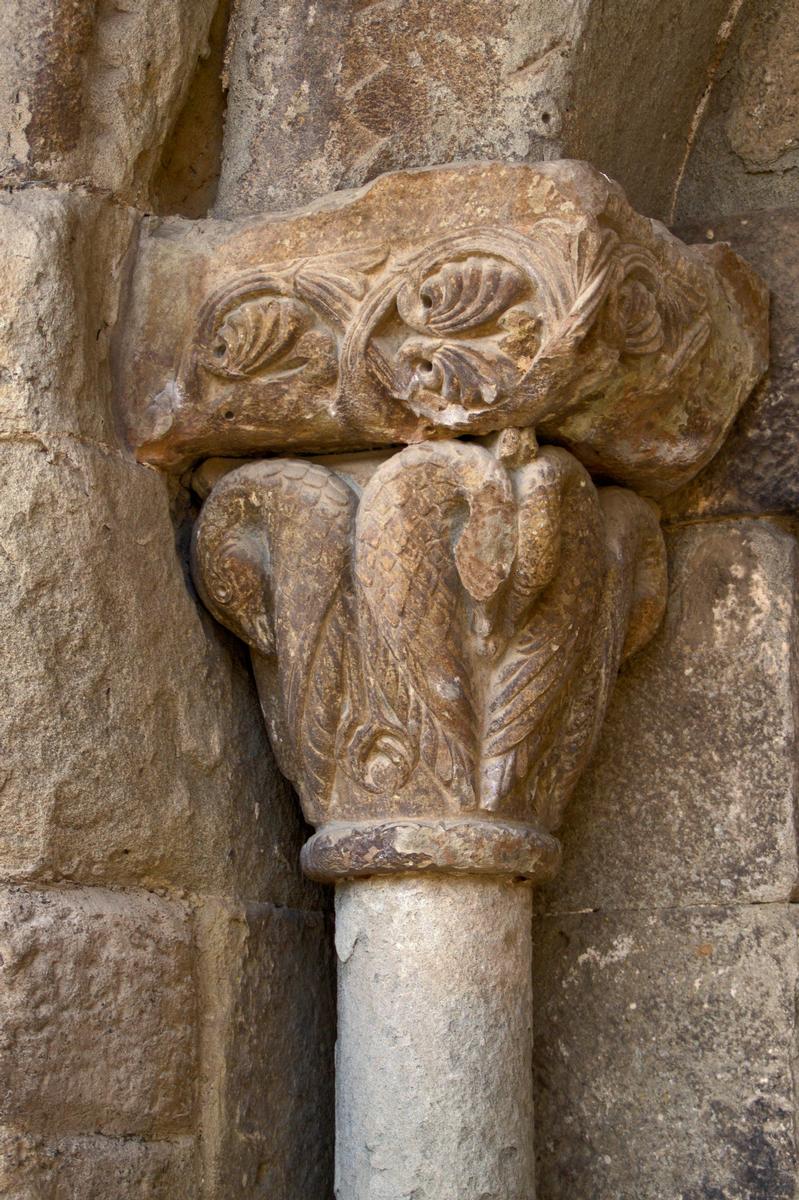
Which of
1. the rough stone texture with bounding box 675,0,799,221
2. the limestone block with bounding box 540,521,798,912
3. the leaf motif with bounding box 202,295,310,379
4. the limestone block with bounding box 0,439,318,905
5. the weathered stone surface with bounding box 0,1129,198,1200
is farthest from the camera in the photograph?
the rough stone texture with bounding box 675,0,799,221

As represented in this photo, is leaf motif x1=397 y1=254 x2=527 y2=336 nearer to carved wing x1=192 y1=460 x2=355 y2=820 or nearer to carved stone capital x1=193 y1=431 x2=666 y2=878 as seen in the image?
carved stone capital x1=193 y1=431 x2=666 y2=878

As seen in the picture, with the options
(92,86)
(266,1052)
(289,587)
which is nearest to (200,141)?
(92,86)

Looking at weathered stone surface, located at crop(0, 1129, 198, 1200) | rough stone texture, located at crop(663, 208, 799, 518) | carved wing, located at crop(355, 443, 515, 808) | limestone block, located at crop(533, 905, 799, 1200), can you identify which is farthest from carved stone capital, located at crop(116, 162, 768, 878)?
weathered stone surface, located at crop(0, 1129, 198, 1200)

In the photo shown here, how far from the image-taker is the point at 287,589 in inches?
81.7

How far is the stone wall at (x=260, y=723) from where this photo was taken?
1920 mm

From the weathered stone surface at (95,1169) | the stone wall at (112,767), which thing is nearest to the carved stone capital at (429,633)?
the stone wall at (112,767)

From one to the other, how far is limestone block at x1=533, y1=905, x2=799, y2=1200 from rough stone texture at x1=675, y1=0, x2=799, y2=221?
1.02 meters

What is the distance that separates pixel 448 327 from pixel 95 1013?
0.90m

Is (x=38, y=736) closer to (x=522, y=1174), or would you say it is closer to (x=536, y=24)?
(x=522, y=1174)

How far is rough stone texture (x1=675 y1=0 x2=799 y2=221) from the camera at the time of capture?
2393 mm

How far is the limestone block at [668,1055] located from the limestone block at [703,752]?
0.15 feet

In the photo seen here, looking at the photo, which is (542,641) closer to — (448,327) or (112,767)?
(448,327)

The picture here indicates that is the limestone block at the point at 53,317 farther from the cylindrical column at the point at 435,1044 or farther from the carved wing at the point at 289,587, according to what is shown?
the cylindrical column at the point at 435,1044

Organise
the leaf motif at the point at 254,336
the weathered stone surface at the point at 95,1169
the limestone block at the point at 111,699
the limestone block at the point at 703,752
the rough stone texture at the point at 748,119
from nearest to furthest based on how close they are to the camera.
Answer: the weathered stone surface at the point at 95,1169
the limestone block at the point at 111,699
the leaf motif at the point at 254,336
the limestone block at the point at 703,752
the rough stone texture at the point at 748,119
